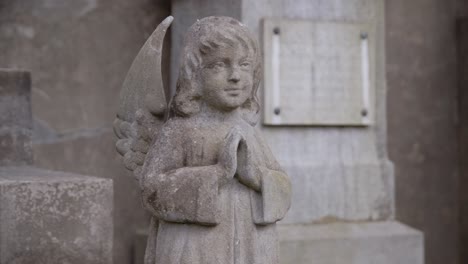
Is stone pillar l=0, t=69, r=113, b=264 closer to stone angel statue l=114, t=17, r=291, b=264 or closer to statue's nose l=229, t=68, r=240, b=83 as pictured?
stone angel statue l=114, t=17, r=291, b=264

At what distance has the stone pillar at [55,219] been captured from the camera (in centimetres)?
384

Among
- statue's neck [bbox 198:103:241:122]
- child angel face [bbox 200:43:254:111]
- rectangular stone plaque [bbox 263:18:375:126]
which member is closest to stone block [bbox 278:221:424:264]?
rectangular stone plaque [bbox 263:18:375:126]

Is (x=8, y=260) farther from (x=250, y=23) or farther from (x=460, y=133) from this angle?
(x=460, y=133)

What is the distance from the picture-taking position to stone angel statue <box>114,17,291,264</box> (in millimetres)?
3371

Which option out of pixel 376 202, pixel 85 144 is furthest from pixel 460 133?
pixel 85 144

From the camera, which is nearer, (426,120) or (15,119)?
(15,119)

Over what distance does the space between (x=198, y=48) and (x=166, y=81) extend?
2.58m

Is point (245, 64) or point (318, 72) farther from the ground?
point (318, 72)

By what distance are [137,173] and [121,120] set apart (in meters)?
0.25

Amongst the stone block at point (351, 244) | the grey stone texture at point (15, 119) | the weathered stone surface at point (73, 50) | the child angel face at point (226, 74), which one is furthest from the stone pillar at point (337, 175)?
the child angel face at point (226, 74)

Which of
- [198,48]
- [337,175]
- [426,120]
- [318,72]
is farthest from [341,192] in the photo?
[198,48]

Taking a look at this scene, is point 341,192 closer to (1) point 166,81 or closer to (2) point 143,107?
(1) point 166,81

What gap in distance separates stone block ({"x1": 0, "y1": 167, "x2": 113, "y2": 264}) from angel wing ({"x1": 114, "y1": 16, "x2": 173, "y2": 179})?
293 millimetres

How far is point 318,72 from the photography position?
5.54 meters
